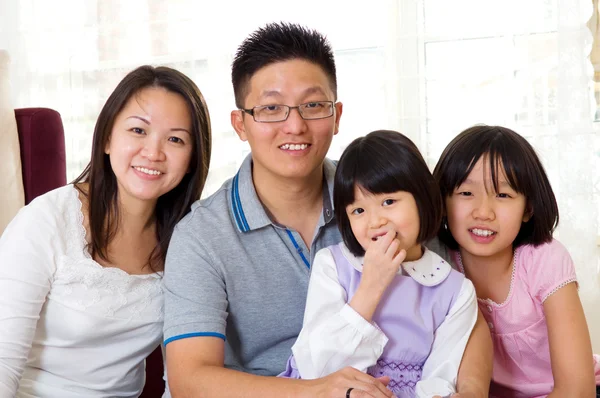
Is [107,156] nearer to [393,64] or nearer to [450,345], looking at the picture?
[450,345]

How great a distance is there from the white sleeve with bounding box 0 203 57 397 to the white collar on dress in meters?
0.75

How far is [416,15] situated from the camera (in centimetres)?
360

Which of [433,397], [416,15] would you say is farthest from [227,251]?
[416,15]

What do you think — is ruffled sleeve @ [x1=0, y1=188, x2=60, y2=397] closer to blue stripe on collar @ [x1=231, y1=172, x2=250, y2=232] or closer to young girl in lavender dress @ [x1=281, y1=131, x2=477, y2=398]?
blue stripe on collar @ [x1=231, y1=172, x2=250, y2=232]

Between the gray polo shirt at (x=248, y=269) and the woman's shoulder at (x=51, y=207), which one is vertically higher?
the woman's shoulder at (x=51, y=207)

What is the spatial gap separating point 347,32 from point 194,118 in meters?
2.01

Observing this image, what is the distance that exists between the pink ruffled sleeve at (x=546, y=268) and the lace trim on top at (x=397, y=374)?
1.34ft

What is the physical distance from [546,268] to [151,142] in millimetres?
1069

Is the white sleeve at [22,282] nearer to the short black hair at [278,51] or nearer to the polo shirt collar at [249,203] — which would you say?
the polo shirt collar at [249,203]

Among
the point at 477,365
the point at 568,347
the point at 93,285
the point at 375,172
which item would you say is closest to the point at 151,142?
Result: the point at 93,285

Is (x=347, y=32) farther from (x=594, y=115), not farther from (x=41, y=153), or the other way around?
(x=41, y=153)

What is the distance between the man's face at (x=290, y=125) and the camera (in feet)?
6.00

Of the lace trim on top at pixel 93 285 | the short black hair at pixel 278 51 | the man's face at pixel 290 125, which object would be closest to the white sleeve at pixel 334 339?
the man's face at pixel 290 125

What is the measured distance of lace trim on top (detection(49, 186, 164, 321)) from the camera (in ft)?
5.93
